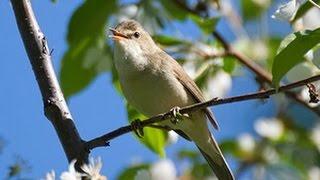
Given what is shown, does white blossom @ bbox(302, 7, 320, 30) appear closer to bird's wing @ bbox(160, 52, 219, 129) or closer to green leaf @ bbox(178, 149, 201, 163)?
bird's wing @ bbox(160, 52, 219, 129)

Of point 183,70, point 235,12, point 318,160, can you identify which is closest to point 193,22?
point 183,70

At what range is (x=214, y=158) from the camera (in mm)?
3307

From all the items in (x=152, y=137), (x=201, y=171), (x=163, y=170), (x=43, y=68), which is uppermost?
(x=43, y=68)

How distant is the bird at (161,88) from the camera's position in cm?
311

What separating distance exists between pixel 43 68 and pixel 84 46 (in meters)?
1.03

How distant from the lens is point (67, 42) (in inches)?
122

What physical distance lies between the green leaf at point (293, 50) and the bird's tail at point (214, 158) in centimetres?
129

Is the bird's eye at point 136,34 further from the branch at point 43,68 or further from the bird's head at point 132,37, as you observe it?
the branch at point 43,68

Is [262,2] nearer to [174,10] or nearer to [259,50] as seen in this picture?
[259,50]

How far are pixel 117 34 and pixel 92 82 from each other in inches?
12.5

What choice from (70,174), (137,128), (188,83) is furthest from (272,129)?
(70,174)

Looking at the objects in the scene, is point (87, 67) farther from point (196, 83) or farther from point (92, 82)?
point (196, 83)

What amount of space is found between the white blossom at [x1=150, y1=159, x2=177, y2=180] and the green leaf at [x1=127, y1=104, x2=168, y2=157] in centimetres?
8

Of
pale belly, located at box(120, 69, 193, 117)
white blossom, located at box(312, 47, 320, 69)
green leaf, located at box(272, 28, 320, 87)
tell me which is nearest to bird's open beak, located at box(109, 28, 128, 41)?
pale belly, located at box(120, 69, 193, 117)
